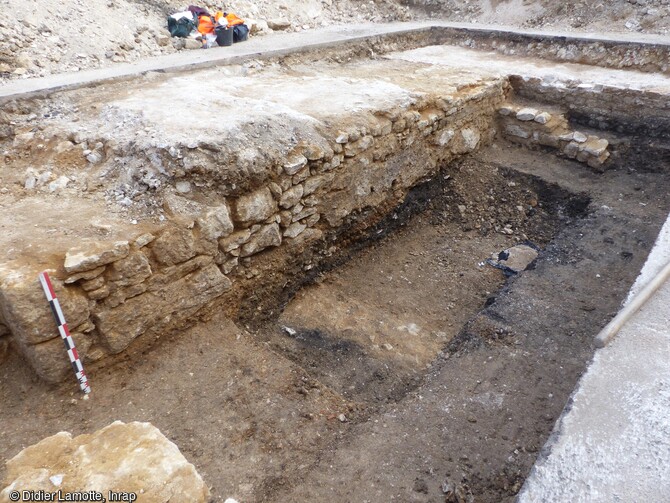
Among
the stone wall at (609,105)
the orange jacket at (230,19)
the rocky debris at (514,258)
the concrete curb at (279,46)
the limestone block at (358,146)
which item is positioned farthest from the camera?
the orange jacket at (230,19)

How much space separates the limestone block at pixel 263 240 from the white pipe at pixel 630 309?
8.55 ft

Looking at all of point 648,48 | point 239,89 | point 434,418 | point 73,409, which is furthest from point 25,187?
point 648,48

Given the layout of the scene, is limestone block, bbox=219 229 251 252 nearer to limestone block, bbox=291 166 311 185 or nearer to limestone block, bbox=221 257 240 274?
limestone block, bbox=221 257 240 274

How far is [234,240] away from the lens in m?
3.96

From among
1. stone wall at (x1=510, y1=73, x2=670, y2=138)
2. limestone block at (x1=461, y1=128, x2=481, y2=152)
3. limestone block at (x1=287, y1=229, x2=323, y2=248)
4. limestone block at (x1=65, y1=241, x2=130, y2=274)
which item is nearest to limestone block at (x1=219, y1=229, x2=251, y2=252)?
limestone block at (x1=287, y1=229, x2=323, y2=248)

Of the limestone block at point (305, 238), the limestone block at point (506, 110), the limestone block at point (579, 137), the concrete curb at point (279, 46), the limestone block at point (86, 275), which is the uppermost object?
the concrete curb at point (279, 46)

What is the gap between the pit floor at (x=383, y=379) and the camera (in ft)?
9.50

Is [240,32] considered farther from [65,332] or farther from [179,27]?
[65,332]

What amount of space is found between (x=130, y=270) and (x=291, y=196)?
59.7 inches

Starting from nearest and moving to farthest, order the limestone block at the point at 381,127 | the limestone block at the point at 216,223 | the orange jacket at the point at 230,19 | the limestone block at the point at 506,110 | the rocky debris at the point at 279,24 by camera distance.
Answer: the limestone block at the point at 216,223, the limestone block at the point at 381,127, the limestone block at the point at 506,110, the orange jacket at the point at 230,19, the rocky debris at the point at 279,24

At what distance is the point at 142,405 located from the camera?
3.21m

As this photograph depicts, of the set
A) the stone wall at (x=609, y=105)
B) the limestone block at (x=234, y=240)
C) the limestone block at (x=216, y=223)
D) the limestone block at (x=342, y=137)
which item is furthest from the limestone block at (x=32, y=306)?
the stone wall at (x=609, y=105)

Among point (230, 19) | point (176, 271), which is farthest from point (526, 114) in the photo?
point (176, 271)

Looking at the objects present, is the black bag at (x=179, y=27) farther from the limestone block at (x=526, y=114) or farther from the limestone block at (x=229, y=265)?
the limestone block at (x=526, y=114)
